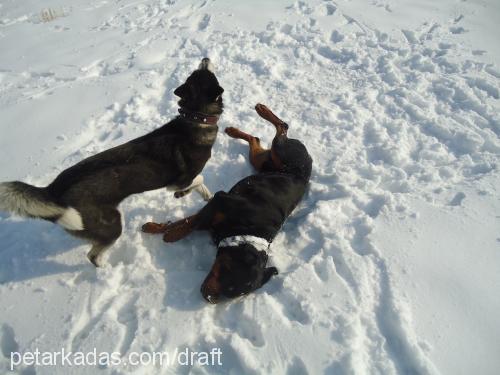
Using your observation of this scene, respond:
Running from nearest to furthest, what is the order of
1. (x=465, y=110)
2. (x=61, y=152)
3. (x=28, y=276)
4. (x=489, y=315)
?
1. (x=489, y=315)
2. (x=28, y=276)
3. (x=61, y=152)
4. (x=465, y=110)

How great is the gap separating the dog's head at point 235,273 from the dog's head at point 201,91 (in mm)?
1538

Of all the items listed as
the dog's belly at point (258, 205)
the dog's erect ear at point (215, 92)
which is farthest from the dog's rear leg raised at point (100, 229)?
the dog's erect ear at point (215, 92)

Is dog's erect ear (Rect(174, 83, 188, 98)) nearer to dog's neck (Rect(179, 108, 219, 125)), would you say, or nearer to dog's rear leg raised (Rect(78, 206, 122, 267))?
dog's neck (Rect(179, 108, 219, 125))

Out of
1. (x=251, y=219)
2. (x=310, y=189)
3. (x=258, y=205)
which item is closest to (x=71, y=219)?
(x=251, y=219)

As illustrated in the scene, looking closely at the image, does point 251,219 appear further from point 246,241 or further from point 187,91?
point 187,91

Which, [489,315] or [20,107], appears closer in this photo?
[489,315]

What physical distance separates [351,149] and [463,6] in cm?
538

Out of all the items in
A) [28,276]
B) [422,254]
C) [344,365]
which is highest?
[422,254]

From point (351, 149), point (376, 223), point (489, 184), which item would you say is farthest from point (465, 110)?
point (376, 223)

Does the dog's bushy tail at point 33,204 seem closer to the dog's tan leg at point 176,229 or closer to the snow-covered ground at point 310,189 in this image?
the snow-covered ground at point 310,189

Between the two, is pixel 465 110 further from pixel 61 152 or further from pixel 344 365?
pixel 61 152

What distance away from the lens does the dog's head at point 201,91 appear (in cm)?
336

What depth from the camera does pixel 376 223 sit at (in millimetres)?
3533

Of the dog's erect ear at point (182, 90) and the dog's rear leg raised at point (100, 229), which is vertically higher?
the dog's erect ear at point (182, 90)
